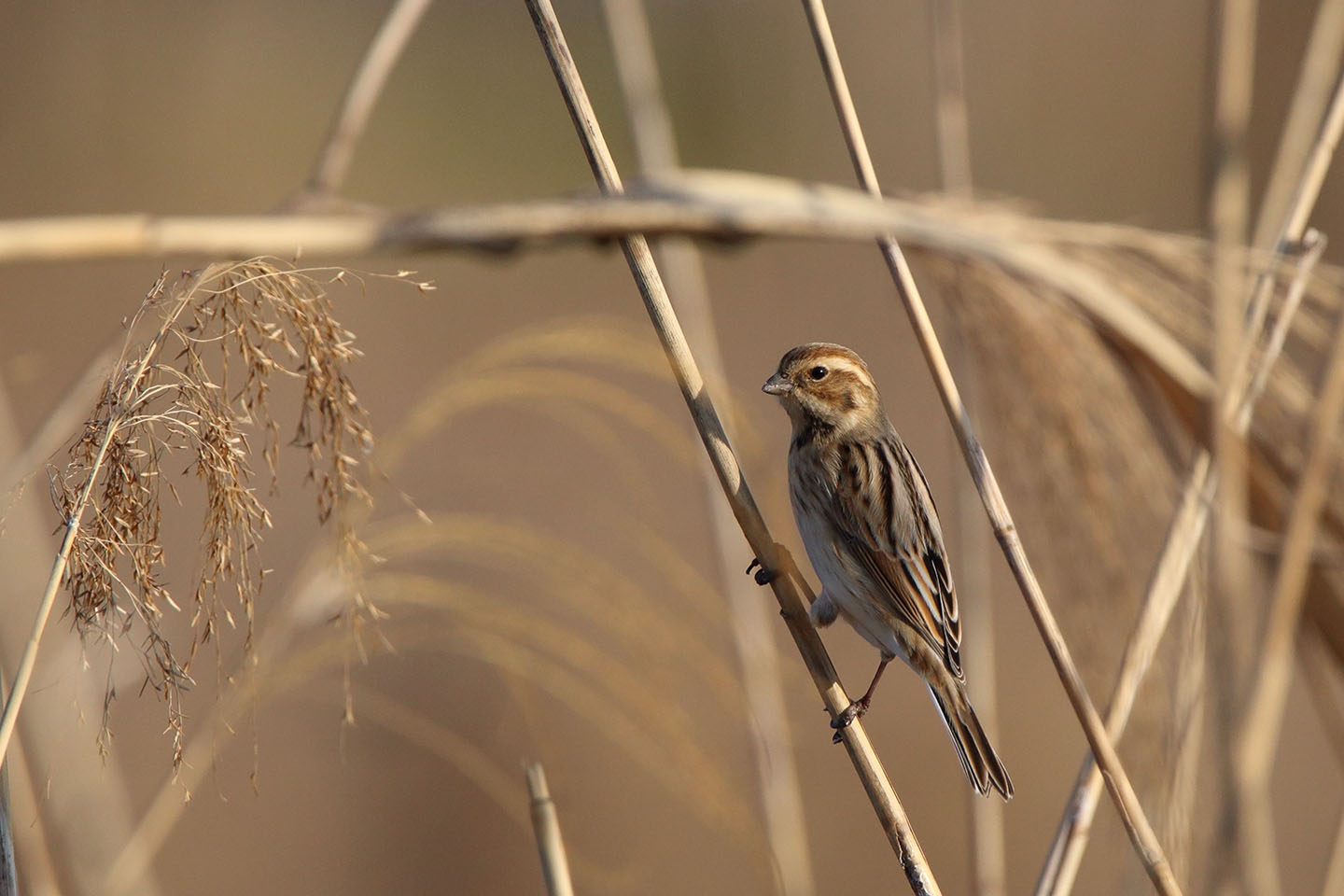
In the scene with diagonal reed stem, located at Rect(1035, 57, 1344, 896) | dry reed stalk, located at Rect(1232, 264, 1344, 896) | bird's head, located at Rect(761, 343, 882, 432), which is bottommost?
dry reed stalk, located at Rect(1232, 264, 1344, 896)

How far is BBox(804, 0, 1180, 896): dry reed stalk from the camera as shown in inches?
82.0

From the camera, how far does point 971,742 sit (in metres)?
3.23

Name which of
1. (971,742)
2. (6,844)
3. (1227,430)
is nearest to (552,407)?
(971,742)

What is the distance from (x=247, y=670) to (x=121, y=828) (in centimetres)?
123

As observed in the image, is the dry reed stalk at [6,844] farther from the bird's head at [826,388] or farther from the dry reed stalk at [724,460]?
the bird's head at [826,388]

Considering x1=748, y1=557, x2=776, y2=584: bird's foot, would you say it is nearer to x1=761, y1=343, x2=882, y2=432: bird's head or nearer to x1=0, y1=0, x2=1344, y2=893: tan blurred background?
x1=0, y1=0, x2=1344, y2=893: tan blurred background

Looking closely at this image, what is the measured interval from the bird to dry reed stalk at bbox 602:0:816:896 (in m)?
0.38

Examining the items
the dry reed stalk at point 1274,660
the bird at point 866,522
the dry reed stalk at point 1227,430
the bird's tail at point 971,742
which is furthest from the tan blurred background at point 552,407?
the bird's tail at point 971,742

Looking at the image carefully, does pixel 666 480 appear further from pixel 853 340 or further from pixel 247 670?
pixel 247 670

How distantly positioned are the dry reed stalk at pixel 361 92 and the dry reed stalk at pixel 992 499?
0.80 m

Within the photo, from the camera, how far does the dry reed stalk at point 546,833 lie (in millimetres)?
1938

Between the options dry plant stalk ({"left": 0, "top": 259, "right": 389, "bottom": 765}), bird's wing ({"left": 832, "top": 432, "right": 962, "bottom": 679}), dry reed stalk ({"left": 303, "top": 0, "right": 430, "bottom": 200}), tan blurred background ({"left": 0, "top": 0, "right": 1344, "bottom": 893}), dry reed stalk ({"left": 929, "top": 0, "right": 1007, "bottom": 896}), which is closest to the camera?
dry plant stalk ({"left": 0, "top": 259, "right": 389, "bottom": 765})

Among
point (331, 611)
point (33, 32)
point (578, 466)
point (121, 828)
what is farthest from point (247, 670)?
point (33, 32)

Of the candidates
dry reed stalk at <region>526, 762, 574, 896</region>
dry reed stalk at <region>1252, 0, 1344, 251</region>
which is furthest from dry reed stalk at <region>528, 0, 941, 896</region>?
dry reed stalk at <region>1252, 0, 1344, 251</region>
